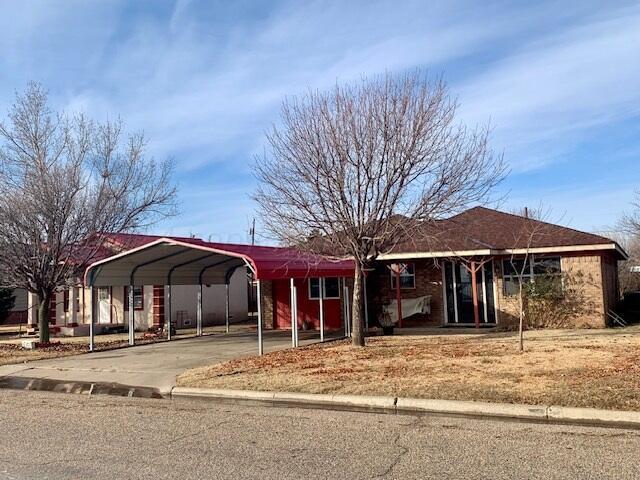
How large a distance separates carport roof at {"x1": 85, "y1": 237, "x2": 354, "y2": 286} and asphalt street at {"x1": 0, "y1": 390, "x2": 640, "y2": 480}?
663 centimetres

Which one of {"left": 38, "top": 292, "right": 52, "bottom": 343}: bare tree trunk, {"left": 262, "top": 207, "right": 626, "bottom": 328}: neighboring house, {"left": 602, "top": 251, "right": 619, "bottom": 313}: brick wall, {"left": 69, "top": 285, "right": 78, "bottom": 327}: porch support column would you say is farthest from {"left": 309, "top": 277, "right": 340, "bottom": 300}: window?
{"left": 69, "top": 285, "right": 78, "bottom": 327}: porch support column

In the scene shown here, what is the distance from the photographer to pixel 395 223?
1427cm

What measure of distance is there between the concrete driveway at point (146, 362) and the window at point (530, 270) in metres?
6.74

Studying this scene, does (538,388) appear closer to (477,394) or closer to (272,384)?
(477,394)

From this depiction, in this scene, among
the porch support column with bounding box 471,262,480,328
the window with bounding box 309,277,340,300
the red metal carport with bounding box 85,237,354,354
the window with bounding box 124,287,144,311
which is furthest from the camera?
the window with bounding box 124,287,144,311

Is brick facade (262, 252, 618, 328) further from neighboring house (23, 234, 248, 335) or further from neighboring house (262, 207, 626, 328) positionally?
neighboring house (23, 234, 248, 335)

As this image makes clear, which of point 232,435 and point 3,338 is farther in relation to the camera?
point 3,338

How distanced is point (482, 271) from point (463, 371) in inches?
416

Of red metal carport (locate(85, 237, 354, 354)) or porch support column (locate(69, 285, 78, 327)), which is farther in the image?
porch support column (locate(69, 285, 78, 327))

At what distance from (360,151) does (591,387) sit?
7.22 metres

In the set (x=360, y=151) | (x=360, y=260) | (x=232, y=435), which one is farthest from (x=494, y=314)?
(x=232, y=435)

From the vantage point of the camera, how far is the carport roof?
15.4m

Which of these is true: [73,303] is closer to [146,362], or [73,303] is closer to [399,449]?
[146,362]

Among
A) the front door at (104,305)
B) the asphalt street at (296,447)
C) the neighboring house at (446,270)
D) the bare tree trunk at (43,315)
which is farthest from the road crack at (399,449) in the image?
the front door at (104,305)
